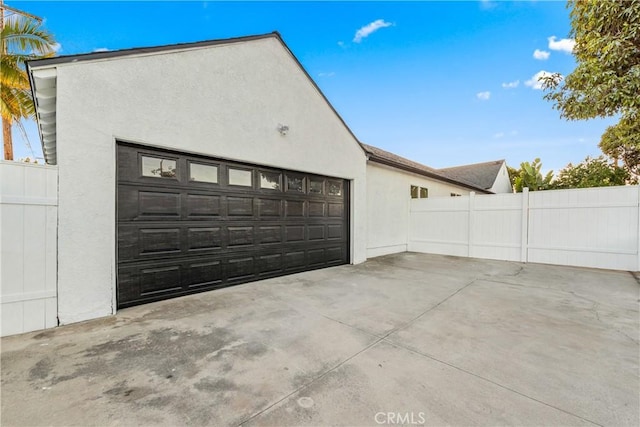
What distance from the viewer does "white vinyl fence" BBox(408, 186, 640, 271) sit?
6.86 metres

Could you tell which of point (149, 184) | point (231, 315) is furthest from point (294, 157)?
point (231, 315)

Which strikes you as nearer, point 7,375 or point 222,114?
point 7,375

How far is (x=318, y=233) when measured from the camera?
6926mm

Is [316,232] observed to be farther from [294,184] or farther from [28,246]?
[28,246]

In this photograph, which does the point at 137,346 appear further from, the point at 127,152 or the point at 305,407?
the point at 127,152

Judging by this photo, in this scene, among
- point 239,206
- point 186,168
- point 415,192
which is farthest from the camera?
point 415,192

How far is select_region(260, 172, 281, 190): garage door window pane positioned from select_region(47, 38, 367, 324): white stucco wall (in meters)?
0.27

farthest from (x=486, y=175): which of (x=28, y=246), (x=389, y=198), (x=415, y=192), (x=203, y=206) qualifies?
(x=28, y=246)

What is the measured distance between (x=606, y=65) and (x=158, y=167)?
10.6m

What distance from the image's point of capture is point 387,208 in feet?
31.9

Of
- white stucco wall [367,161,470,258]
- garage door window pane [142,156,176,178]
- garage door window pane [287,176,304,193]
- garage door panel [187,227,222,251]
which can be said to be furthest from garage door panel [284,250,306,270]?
white stucco wall [367,161,470,258]

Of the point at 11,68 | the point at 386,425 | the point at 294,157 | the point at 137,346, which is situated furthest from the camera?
the point at 11,68

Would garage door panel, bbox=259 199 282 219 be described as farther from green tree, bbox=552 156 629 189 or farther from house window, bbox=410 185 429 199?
green tree, bbox=552 156 629 189

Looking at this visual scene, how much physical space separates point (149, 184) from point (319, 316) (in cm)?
351
